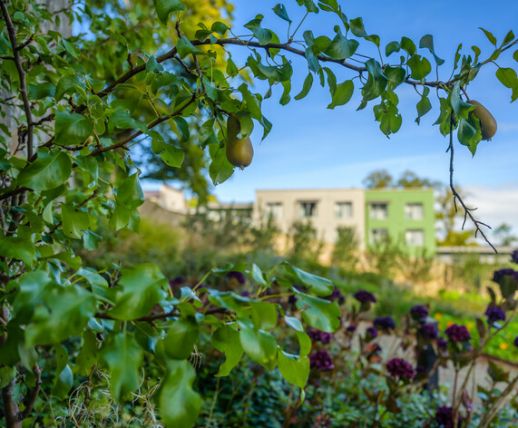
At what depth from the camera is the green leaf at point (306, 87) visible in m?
1.04

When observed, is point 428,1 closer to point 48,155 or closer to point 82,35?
point 82,35

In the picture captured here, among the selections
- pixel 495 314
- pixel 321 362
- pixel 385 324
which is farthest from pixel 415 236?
pixel 321 362

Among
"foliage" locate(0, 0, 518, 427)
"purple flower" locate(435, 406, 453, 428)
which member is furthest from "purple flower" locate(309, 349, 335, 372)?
"foliage" locate(0, 0, 518, 427)

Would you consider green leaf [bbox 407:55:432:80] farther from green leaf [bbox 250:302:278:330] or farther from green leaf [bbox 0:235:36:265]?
green leaf [bbox 0:235:36:265]

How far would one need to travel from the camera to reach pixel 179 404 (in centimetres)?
63

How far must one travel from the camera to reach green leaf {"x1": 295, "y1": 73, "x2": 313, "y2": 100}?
104 cm

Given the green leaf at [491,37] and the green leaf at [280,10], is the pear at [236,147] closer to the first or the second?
the green leaf at [280,10]

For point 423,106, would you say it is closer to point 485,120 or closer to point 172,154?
point 485,120

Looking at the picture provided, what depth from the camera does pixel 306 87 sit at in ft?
3.44

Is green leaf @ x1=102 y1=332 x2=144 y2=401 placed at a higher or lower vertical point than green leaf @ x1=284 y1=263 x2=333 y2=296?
lower

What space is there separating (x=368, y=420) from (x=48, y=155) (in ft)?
7.29

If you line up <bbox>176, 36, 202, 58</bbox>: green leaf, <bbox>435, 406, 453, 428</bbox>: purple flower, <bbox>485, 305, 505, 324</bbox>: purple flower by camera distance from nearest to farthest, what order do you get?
<bbox>176, 36, 202, 58</bbox>: green leaf → <bbox>435, 406, 453, 428</bbox>: purple flower → <bbox>485, 305, 505, 324</bbox>: purple flower

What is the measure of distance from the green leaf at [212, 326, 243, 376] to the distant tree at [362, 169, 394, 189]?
40.3 meters

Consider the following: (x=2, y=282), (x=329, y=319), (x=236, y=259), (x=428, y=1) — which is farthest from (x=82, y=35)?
(x=236, y=259)
